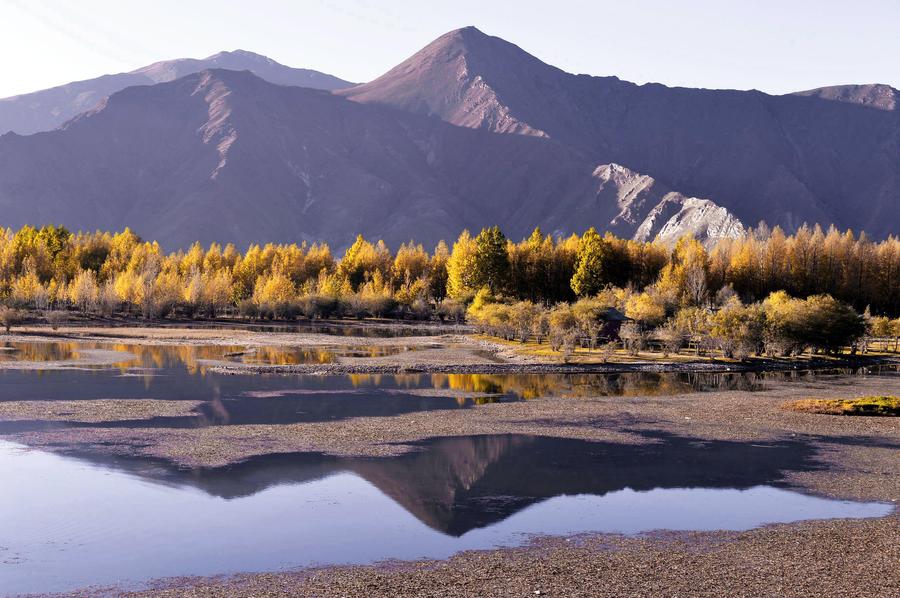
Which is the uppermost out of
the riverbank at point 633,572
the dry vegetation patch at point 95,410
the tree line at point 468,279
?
the tree line at point 468,279

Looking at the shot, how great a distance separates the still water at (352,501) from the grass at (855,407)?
1173cm

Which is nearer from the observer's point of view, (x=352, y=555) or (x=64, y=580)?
(x=64, y=580)

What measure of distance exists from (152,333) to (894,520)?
95901 millimetres

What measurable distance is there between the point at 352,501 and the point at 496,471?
6.81 m

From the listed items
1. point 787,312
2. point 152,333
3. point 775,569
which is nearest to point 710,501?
point 775,569

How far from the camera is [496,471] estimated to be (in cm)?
3284

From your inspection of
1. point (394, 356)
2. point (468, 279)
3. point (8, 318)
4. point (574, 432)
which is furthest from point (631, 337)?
point (8, 318)

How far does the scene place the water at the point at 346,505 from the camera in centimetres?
2289

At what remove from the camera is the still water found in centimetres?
2302

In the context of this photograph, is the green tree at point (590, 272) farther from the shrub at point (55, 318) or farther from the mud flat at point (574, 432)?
the shrub at point (55, 318)

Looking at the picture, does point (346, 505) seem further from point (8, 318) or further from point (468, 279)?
point (468, 279)

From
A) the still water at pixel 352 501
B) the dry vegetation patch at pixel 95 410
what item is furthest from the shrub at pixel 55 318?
the still water at pixel 352 501

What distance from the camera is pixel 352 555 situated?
23.1 metres

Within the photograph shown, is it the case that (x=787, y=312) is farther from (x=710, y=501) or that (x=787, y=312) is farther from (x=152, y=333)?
(x=152, y=333)
